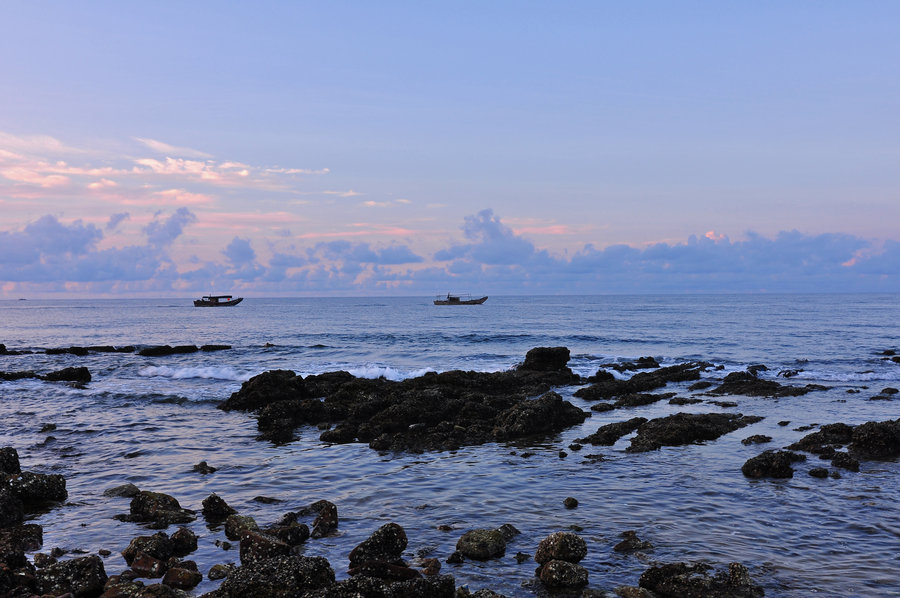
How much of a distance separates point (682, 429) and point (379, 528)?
13.3m

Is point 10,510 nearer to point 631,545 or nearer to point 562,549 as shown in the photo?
point 562,549

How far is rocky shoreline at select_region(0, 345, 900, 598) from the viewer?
9273 mm

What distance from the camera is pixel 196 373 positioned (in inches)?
1689

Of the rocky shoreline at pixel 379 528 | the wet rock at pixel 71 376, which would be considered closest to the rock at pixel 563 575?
the rocky shoreline at pixel 379 528

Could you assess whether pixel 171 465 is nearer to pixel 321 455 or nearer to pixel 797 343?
pixel 321 455

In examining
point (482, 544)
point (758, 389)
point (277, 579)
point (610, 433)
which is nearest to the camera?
point (277, 579)

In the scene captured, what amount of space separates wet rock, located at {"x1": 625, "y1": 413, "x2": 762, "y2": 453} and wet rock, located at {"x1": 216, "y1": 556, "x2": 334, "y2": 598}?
12.9 m

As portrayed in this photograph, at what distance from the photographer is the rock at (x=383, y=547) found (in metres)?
10.7

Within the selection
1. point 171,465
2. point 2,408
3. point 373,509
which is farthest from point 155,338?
point 373,509

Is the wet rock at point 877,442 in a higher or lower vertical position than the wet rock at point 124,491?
higher

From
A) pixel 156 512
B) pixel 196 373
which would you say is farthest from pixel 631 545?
pixel 196 373

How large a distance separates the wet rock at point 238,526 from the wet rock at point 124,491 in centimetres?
449

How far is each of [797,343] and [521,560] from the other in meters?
59.5

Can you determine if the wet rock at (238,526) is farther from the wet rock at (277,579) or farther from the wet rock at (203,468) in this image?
the wet rock at (203,468)
